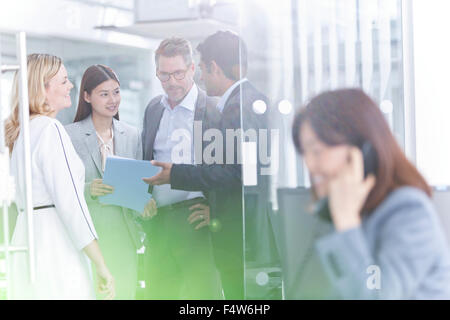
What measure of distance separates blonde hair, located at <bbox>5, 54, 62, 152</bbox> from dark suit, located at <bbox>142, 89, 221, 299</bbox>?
0.55m

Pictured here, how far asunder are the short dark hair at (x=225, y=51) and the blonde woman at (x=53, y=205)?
0.76 m

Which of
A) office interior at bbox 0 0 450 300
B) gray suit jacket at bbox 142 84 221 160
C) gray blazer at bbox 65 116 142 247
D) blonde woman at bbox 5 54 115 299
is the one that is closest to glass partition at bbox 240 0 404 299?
office interior at bbox 0 0 450 300

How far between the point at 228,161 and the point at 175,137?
0.32 metres

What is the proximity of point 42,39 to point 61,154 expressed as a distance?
0.62 m

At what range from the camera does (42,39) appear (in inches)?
154

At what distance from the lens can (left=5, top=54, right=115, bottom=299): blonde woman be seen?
12.6 feet

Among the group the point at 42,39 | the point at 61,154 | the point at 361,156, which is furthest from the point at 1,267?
the point at 361,156

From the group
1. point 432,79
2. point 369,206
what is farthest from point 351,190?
point 432,79

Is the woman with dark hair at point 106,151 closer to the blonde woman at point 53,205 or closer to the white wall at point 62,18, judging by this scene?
the blonde woman at point 53,205

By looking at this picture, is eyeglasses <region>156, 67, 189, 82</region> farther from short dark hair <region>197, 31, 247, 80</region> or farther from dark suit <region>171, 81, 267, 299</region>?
dark suit <region>171, 81, 267, 299</region>

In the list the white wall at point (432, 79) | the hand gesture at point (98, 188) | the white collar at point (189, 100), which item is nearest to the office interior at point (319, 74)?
the white wall at point (432, 79)

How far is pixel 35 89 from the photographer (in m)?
3.94

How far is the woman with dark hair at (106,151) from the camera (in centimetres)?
395
